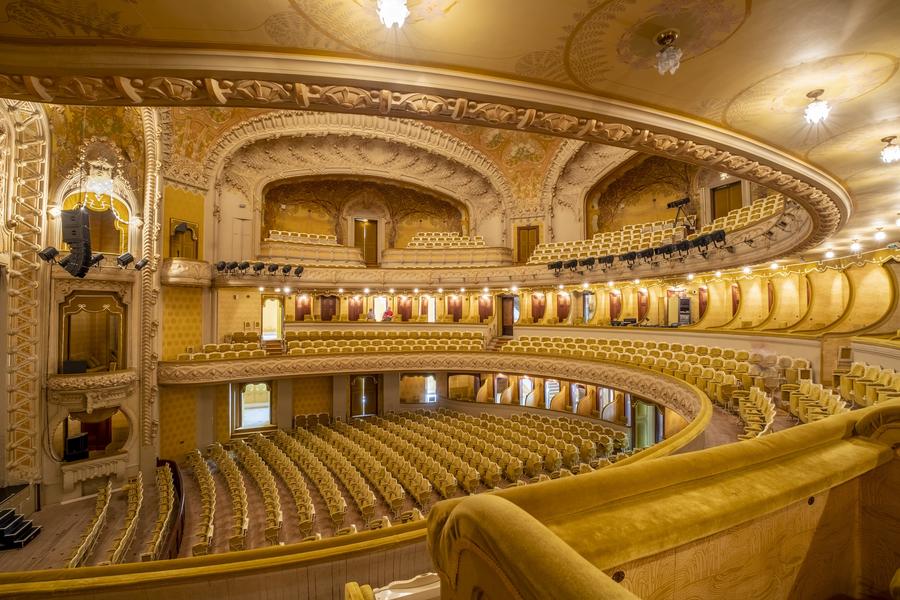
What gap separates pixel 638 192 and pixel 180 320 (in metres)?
21.6

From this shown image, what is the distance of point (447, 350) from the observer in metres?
17.1

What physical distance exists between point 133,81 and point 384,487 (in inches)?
357

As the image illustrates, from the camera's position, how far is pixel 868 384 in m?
5.99

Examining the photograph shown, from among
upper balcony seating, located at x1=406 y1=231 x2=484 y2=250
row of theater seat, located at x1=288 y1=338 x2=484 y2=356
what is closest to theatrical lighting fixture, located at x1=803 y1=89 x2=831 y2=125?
row of theater seat, located at x1=288 y1=338 x2=484 y2=356

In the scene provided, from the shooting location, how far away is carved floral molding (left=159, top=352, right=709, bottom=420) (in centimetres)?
1029

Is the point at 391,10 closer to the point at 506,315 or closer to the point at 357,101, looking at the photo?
the point at 357,101

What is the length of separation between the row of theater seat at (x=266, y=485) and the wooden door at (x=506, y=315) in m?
12.5

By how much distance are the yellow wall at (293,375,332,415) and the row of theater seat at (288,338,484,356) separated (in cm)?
194

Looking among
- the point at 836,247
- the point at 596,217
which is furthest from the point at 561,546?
the point at 596,217

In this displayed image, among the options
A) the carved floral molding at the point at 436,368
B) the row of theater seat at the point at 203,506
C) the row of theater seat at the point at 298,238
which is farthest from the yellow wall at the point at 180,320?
the row of theater seat at the point at 298,238

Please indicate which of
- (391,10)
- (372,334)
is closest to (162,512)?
(372,334)

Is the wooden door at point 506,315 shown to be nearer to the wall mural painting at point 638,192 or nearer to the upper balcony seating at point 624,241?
the upper balcony seating at point 624,241

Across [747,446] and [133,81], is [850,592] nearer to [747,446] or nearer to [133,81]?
[747,446]

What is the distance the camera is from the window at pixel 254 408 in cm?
1652
